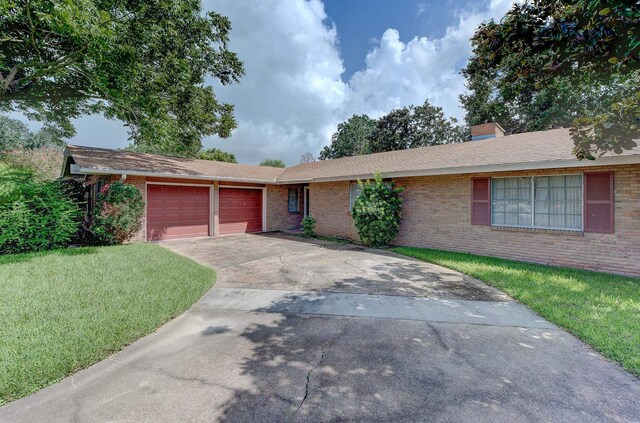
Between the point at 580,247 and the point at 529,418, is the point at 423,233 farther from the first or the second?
the point at 529,418

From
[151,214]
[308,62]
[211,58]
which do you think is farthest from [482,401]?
[308,62]

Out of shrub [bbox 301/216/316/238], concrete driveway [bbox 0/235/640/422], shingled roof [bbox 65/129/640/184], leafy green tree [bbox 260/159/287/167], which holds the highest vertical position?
leafy green tree [bbox 260/159/287/167]

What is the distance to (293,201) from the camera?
16969 mm

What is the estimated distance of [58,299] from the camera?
4.74m

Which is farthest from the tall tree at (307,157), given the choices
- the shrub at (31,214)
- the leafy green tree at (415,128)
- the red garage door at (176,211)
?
the shrub at (31,214)

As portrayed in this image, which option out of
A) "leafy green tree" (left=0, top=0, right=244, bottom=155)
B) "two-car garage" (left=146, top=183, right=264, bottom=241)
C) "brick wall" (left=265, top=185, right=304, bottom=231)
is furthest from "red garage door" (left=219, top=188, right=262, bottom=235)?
"leafy green tree" (left=0, top=0, right=244, bottom=155)

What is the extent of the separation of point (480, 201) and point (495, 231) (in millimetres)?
1011

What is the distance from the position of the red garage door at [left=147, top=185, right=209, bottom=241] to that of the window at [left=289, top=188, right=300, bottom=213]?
4.95 m

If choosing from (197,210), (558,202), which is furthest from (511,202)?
(197,210)

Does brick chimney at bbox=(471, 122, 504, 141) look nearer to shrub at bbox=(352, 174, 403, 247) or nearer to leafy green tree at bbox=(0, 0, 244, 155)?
shrub at bbox=(352, 174, 403, 247)

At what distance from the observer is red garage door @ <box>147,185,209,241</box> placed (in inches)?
457

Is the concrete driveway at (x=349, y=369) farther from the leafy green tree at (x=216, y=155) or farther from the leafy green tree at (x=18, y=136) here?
the leafy green tree at (x=18, y=136)

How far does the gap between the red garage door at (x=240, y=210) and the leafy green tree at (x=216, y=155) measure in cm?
2489

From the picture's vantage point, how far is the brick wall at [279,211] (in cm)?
1573
